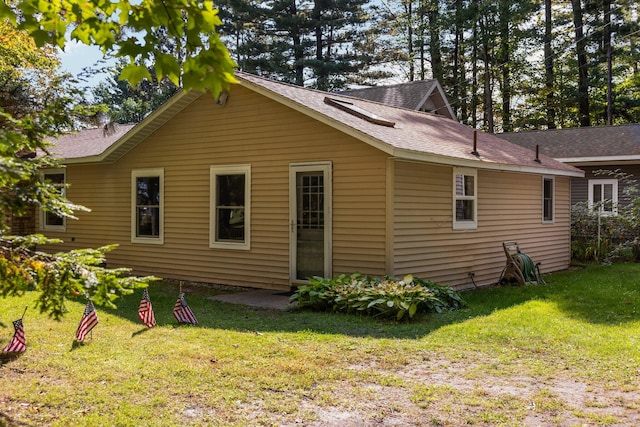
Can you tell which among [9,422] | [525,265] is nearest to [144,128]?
[525,265]

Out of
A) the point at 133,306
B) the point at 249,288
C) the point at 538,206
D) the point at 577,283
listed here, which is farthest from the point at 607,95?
the point at 133,306

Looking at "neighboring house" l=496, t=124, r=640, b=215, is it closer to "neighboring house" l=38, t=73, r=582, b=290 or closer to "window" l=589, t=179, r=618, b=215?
"window" l=589, t=179, r=618, b=215

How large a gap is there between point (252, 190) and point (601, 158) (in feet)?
39.2

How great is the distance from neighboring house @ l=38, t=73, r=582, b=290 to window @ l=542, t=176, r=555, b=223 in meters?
0.45

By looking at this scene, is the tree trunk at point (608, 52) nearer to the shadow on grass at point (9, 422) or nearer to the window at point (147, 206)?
the window at point (147, 206)

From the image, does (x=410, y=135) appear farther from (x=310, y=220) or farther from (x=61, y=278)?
(x=61, y=278)

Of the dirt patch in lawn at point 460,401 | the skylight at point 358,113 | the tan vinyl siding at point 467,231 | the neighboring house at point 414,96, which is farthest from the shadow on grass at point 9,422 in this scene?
the neighboring house at point 414,96

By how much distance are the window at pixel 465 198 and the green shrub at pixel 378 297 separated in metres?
2.29

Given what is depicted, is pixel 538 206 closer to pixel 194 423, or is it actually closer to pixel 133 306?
pixel 133 306

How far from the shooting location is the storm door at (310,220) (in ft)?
32.6

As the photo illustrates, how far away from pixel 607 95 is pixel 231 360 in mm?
30342

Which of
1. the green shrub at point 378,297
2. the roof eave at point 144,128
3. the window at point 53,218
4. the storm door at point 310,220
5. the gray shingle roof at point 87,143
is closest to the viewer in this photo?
the green shrub at point 378,297

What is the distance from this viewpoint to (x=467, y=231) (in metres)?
11.1

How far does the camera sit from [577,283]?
37.7ft
